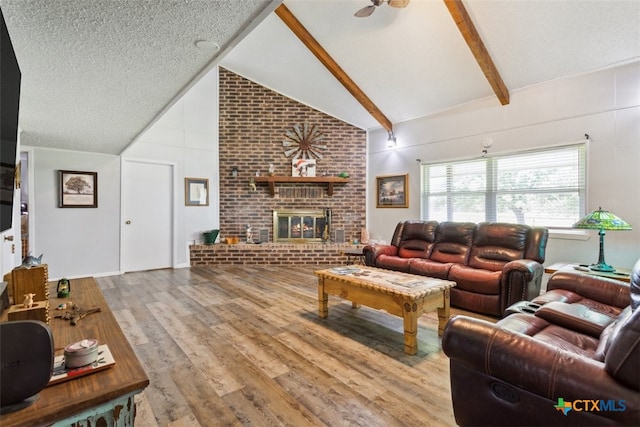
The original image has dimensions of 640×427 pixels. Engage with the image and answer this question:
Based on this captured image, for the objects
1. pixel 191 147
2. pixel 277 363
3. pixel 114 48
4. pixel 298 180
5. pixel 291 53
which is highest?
pixel 291 53

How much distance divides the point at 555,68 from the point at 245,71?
16.3ft

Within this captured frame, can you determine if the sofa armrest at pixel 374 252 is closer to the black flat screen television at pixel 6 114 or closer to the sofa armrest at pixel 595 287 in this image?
the sofa armrest at pixel 595 287

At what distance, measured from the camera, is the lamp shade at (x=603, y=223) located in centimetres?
277

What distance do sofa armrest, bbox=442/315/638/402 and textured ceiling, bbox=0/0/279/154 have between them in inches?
65.7

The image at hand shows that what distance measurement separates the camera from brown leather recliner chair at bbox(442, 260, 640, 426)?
Result: 40.7 inches

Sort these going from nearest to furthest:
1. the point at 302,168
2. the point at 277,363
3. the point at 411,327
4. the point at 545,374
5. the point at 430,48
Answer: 1. the point at 545,374
2. the point at 277,363
3. the point at 411,327
4. the point at 430,48
5. the point at 302,168

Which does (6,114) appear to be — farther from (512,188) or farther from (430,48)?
(512,188)

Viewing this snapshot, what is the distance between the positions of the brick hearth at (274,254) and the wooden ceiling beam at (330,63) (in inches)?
98.9

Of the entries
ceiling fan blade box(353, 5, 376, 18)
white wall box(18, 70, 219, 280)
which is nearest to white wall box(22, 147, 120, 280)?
white wall box(18, 70, 219, 280)

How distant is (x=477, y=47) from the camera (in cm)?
364

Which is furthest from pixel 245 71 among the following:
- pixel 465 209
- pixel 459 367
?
pixel 459 367

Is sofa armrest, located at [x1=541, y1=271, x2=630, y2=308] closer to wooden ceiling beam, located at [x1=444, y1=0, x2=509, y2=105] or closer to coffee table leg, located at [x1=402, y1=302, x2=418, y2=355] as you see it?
coffee table leg, located at [x1=402, y1=302, x2=418, y2=355]

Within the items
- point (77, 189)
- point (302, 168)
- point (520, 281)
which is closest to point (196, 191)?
point (77, 189)

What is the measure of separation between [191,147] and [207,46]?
4.58 m
